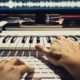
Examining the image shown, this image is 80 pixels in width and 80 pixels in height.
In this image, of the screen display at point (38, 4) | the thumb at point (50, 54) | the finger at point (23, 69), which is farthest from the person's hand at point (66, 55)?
the screen display at point (38, 4)

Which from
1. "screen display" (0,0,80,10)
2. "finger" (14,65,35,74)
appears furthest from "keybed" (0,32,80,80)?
"screen display" (0,0,80,10)

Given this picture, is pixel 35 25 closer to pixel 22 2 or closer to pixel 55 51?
pixel 22 2

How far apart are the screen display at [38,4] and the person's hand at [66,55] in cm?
119

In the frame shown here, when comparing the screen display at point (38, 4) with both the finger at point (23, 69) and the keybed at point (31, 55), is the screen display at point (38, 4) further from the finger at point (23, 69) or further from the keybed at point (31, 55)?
the finger at point (23, 69)

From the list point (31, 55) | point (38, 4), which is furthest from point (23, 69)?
point (38, 4)

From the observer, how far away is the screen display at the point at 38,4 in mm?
2359

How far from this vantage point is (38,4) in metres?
2.37

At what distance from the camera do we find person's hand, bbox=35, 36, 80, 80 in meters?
1.00

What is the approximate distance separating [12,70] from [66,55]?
0.77 feet

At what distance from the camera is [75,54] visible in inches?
41.6

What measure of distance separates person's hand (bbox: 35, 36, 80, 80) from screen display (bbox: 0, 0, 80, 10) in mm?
1187

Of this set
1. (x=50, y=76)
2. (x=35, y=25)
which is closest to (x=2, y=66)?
(x=50, y=76)

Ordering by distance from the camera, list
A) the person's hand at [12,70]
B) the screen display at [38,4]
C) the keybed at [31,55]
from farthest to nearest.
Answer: the screen display at [38,4]
the keybed at [31,55]
the person's hand at [12,70]

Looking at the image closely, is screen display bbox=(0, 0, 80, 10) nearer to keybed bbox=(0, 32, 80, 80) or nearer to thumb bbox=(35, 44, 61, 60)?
keybed bbox=(0, 32, 80, 80)
